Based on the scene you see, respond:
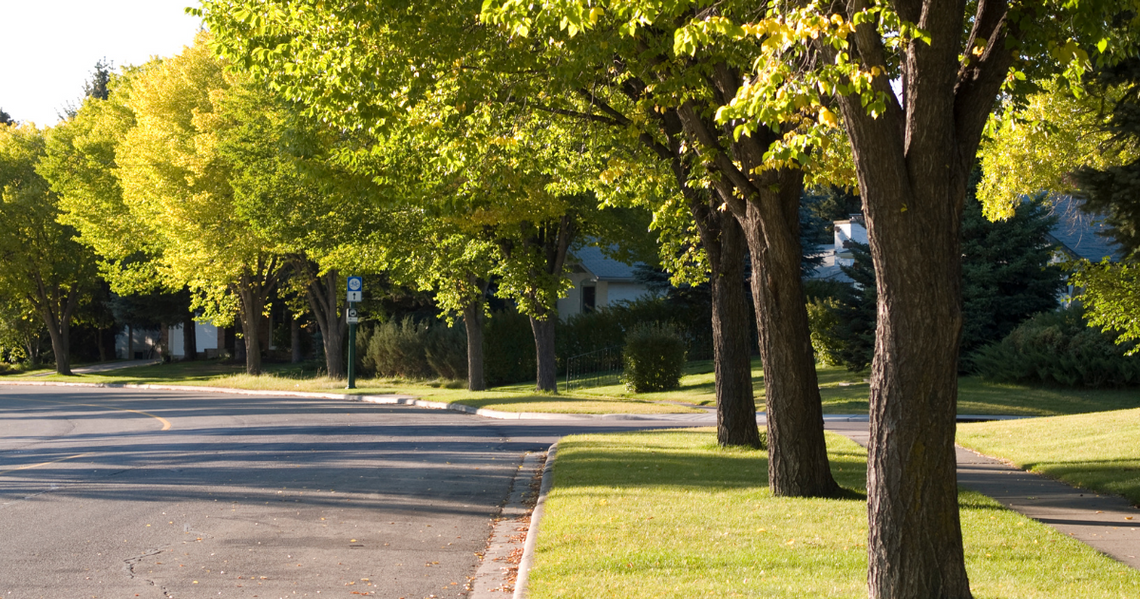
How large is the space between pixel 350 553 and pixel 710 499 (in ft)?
12.0

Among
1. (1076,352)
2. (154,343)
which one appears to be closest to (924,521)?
(1076,352)

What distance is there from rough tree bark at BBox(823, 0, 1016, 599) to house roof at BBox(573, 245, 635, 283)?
39.9m

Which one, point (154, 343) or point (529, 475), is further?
point (154, 343)

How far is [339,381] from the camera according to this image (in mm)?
34219

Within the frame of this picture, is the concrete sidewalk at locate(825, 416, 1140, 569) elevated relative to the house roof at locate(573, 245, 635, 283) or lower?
lower

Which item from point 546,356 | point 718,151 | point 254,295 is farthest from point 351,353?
point 718,151

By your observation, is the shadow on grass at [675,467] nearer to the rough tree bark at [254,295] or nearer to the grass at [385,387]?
the grass at [385,387]

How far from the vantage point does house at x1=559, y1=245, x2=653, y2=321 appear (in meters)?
46.9

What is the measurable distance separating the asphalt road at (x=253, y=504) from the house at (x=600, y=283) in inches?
1057

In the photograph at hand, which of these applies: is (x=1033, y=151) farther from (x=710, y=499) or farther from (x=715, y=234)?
(x=710, y=499)

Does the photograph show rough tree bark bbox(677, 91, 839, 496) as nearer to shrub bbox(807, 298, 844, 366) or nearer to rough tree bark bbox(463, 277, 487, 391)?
rough tree bark bbox(463, 277, 487, 391)

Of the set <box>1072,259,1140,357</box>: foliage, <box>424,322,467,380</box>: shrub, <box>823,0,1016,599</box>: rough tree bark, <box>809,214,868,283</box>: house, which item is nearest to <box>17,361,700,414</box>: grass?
<box>424,322,467,380</box>: shrub

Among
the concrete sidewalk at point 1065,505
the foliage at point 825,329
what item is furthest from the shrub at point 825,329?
the concrete sidewalk at point 1065,505

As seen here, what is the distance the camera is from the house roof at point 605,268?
153 feet
